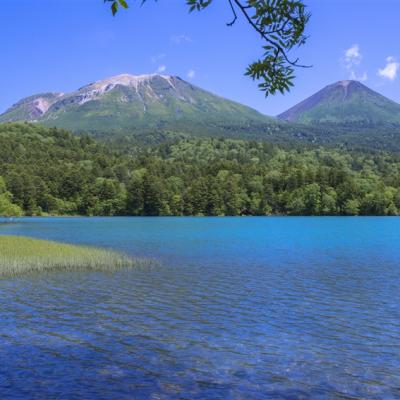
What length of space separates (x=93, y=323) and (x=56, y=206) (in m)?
145

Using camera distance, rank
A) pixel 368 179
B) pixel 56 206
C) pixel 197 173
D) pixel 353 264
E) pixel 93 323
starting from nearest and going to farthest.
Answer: pixel 93 323, pixel 353 264, pixel 56 206, pixel 368 179, pixel 197 173

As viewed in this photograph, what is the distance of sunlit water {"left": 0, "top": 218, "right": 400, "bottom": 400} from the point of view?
12.6 metres

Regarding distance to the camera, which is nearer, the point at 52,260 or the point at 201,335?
the point at 201,335

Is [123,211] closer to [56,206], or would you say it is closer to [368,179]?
[56,206]

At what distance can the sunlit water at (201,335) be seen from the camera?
1262cm

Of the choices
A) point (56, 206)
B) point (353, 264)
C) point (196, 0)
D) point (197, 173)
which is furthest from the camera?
point (197, 173)

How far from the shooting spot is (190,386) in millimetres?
12531

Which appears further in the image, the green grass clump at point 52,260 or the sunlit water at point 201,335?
the green grass clump at point 52,260

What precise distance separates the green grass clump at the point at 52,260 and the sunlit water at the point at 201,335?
2401mm

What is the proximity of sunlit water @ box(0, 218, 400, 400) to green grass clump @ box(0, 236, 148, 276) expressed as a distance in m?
2.40

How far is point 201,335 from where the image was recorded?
17469mm

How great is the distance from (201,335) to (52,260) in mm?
21601

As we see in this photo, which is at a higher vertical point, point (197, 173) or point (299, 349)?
point (197, 173)

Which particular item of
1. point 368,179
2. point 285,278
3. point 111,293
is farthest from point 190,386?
point 368,179
